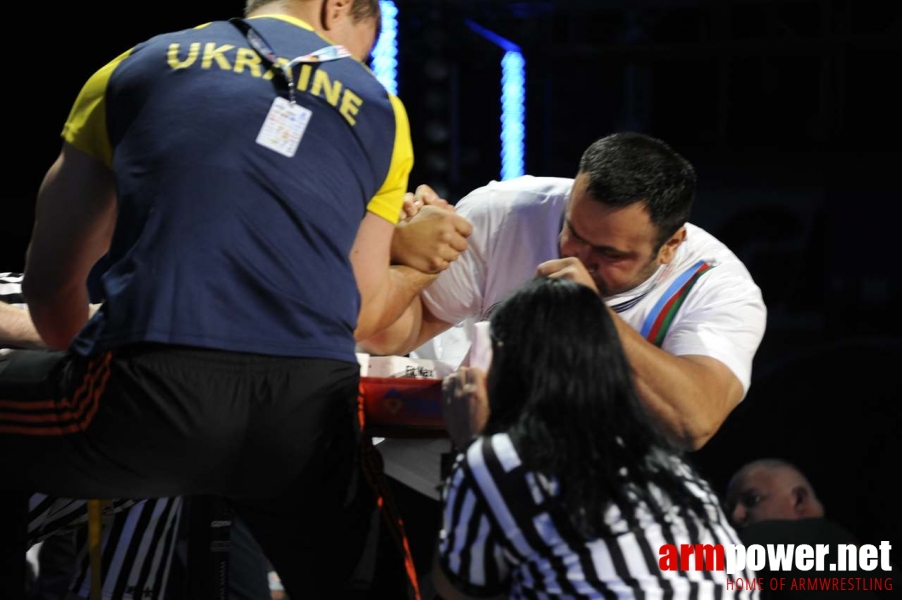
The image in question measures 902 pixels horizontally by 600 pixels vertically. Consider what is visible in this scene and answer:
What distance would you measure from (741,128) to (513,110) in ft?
3.96

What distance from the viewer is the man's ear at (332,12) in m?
2.03

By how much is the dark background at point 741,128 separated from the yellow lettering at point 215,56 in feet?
11.3

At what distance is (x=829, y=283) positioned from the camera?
213 inches

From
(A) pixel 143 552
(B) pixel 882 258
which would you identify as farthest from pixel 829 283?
(A) pixel 143 552

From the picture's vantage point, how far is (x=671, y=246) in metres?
2.64

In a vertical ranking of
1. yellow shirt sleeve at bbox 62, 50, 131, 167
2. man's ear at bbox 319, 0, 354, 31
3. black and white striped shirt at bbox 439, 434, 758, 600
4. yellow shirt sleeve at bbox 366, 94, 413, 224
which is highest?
man's ear at bbox 319, 0, 354, 31

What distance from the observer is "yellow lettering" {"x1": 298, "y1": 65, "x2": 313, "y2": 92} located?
5.94 ft

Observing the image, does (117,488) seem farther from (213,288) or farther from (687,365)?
(687,365)

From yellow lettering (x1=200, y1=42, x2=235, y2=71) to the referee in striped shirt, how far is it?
0.61 m

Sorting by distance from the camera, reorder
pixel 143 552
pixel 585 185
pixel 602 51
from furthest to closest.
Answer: pixel 602 51, pixel 143 552, pixel 585 185

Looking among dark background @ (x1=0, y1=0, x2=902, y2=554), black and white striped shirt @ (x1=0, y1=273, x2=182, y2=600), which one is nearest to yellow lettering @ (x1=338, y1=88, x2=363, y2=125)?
black and white striped shirt @ (x1=0, y1=273, x2=182, y2=600)

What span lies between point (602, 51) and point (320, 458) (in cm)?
439

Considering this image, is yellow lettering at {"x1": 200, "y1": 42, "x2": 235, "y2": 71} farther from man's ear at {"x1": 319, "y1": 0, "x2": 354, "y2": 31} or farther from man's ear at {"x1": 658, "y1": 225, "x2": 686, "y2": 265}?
man's ear at {"x1": 658, "y1": 225, "x2": 686, "y2": 265}

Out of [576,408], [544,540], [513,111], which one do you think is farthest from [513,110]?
[544,540]
